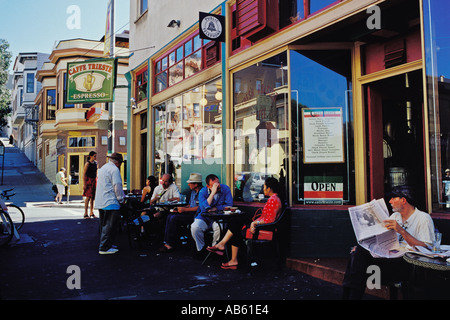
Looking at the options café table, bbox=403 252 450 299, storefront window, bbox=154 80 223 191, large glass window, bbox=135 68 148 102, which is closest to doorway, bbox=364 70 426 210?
café table, bbox=403 252 450 299

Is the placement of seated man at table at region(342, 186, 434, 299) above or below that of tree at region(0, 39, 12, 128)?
below

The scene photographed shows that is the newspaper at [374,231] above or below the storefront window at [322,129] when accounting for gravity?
below

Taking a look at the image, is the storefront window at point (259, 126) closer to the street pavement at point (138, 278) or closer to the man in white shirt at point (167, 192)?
the man in white shirt at point (167, 192)

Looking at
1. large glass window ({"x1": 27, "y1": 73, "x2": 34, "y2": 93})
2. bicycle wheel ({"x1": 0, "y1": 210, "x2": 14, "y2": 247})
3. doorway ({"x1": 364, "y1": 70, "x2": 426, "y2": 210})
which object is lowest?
bicycle wheel ({"x1": 0, "y1": 210, "x2": 14, "y2": 247})

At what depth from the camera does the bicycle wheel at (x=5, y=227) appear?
711 cm

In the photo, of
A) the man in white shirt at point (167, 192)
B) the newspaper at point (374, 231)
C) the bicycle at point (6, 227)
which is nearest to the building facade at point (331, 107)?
the man in white shirt at point (167, 192)

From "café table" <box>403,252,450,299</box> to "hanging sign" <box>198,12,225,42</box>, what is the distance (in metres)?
6.00

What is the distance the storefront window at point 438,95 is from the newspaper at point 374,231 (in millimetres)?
1436

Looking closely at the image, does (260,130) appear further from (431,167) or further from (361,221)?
(361,221)

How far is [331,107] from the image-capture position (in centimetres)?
611

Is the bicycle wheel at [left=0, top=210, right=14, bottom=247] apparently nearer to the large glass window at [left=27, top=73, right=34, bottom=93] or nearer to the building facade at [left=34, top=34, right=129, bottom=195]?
the building facade at [left=34, top=34, right=129, bottom=195]

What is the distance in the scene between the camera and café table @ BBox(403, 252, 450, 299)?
2.97 meters

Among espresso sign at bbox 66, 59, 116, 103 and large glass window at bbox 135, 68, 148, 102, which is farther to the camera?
large glass window at bbox 135, 68, 148, 102
